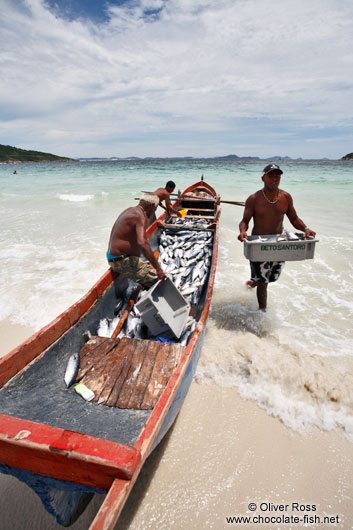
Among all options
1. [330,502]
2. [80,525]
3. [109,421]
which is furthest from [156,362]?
[330,502]

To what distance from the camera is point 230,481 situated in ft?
9.74

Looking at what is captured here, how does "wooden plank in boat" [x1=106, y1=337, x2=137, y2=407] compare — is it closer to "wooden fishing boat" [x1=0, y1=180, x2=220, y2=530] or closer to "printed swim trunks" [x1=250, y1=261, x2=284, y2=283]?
"wooden fishing boat" [x1=0, y1=180, x2=220, y2=530]

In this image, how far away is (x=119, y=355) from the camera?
362cm

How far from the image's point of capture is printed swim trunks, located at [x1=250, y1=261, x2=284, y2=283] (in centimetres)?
498

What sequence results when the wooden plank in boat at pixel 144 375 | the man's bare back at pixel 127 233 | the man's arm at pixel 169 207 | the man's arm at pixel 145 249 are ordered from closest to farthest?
the wooden plank in boat at pixel 144 375 < the man's arm at pixel 145 249 < the man's bare back at pixel 127 233 < the man's arm at pixel 169 207

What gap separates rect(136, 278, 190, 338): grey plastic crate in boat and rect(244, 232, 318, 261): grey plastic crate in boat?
145 centimetres

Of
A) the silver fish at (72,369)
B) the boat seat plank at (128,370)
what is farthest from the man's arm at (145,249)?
the silver fish at (72,369)

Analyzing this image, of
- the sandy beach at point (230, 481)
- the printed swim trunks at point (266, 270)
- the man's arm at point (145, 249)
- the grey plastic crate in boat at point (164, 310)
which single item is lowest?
the sandy beach at point (230, 481)

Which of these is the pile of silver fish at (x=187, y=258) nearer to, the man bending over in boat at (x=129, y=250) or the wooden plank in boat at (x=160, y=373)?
the man bending over in boat at (x=129, y=250)

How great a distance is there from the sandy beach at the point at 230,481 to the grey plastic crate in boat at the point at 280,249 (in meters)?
2.35

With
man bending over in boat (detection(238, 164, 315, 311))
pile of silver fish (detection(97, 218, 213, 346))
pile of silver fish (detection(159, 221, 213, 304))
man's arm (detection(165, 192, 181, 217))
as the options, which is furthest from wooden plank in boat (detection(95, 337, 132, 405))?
man's arm (detection(165, 192, 181, 217))

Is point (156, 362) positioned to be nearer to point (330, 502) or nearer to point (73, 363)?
point (73, 363)

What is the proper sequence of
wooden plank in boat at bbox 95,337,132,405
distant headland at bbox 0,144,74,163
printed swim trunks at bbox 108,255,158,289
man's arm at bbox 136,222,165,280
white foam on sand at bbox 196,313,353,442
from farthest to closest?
distant headland at bbox 0,144,74,163, printed swim trunks at bbox 108,255,158,289, man's arm at bbox 136,222,165,280, white foam on sand at bbox 196,313,353,442, wooden plank in boat at bbox 95,337,132,405

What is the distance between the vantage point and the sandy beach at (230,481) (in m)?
2.68
